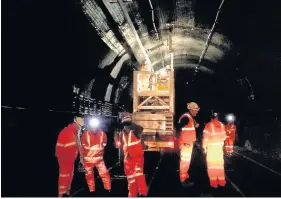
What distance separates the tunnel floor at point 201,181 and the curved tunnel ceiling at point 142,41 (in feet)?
10.8

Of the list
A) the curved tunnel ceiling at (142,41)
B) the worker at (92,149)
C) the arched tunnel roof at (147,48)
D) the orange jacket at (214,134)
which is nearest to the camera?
the arched tunnel roof at (147,48)

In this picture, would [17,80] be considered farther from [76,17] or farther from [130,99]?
[130,99]

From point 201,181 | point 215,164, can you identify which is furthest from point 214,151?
point 201,181

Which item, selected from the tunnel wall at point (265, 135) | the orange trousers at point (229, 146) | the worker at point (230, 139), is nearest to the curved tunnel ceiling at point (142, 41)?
the tunnel wall at point (265, 135)

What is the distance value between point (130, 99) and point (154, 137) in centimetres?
885

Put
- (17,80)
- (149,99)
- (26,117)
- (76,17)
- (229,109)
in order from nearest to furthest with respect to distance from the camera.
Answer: (17,80), (26,117), (76,17), (149,99), (229,109)

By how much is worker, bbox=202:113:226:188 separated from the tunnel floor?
29 cm

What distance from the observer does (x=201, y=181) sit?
28.9ft

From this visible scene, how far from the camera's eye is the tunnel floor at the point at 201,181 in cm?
742

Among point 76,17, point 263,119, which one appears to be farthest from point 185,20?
point 263,119

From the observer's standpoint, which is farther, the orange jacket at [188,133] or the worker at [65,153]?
the orange jacket at [188,133]

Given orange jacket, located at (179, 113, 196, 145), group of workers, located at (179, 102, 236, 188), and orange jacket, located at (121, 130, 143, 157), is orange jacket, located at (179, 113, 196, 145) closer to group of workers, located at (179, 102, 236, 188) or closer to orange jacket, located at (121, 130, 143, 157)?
group of workers, located at (179, 102, 236, 188)

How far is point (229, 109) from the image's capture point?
23.0 meters

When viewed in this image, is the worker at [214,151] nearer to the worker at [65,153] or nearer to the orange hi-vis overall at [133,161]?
the orange hi-vis overall at [133,161]
